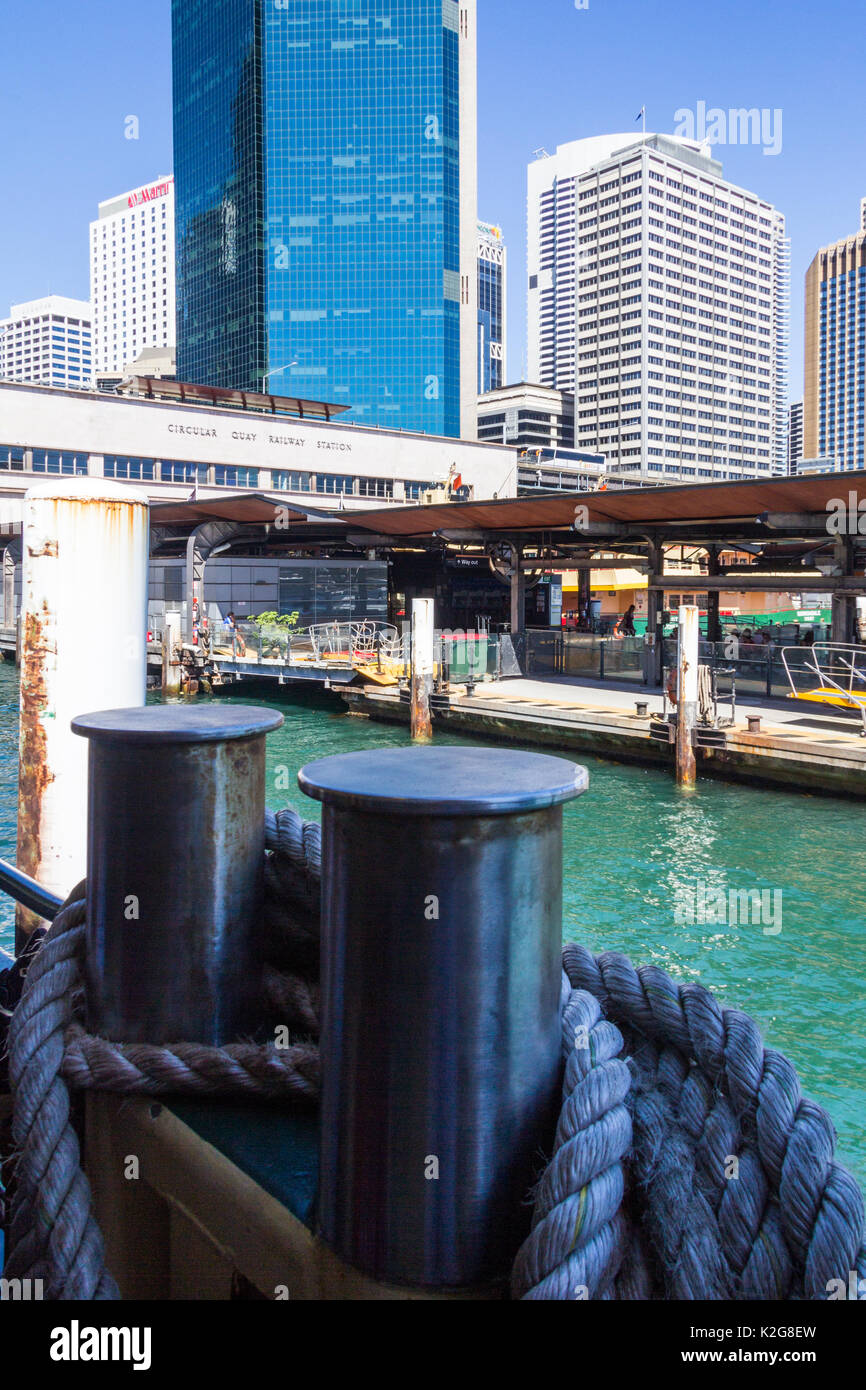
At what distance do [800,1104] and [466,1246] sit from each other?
0.66 meters

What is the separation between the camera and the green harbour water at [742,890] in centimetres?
872

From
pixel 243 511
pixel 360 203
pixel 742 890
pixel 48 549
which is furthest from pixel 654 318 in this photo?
pixel 48 549

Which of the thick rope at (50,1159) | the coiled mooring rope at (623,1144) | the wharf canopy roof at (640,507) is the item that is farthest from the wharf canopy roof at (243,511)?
the coiled mooring rope at (623,1144)

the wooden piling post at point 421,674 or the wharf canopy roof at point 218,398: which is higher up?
the wharf canopy roof at point 218,398

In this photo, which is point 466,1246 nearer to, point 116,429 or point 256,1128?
point 256,1128

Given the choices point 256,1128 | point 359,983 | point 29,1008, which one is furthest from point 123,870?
point 359,983

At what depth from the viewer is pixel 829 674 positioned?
21.1 metres

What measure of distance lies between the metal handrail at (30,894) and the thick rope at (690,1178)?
196cm

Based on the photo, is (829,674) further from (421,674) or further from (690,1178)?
(690,1178)

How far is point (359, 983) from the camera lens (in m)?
1.92

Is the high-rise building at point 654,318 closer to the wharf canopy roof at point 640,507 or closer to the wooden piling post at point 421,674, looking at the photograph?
the wharf canopy roof at point 640,507

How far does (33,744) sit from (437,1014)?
2985mm

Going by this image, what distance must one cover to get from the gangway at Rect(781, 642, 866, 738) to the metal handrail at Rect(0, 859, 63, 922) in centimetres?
1765

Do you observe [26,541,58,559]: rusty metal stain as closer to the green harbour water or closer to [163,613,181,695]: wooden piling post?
the green harbour water
